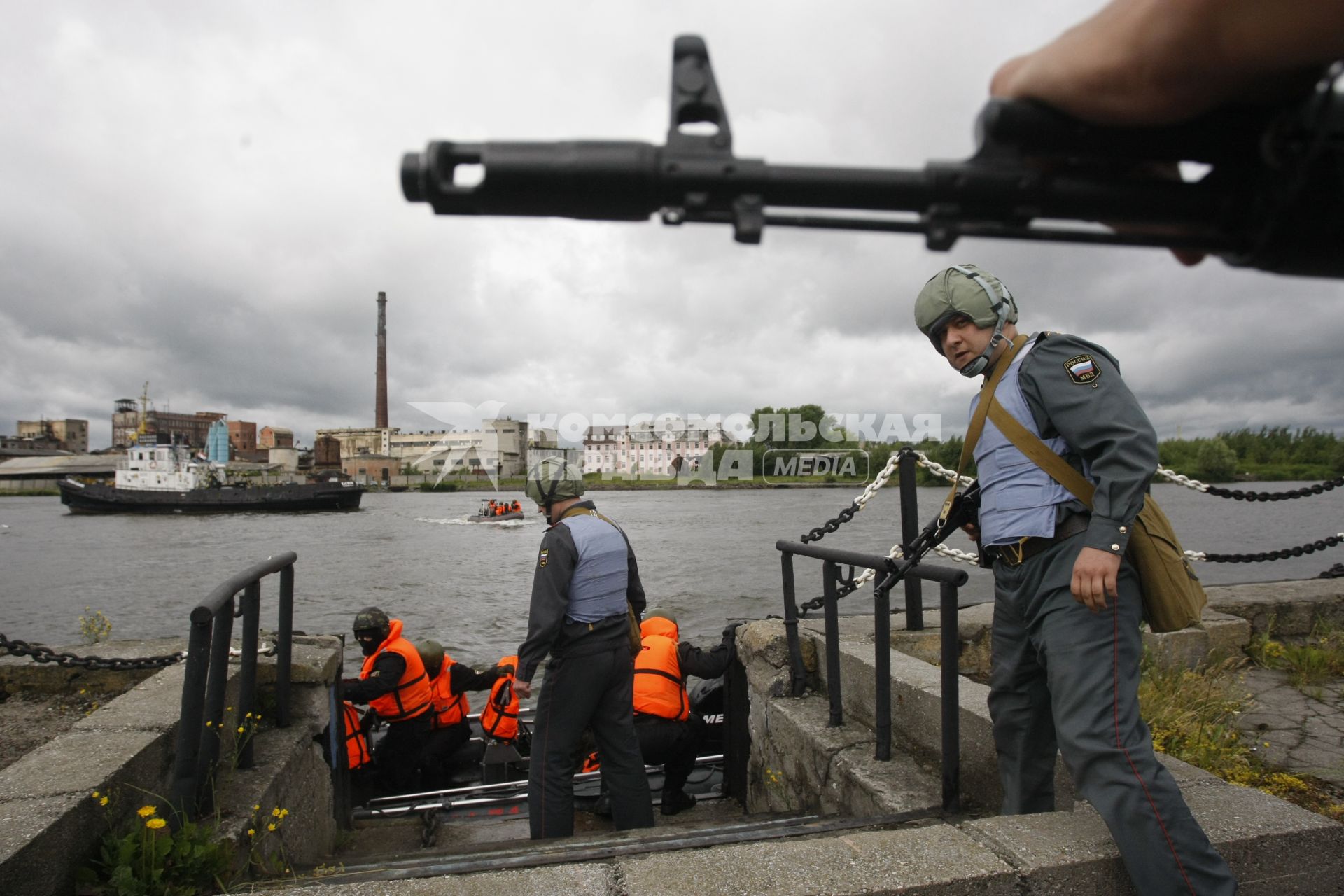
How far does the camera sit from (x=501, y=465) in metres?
114

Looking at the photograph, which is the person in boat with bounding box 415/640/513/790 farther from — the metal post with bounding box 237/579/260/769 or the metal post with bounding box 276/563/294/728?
the metal post with bounding box 237/579/260/769

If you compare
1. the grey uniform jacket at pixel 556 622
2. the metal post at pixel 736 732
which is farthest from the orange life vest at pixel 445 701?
the grey uniform jacket at pixel 556 622

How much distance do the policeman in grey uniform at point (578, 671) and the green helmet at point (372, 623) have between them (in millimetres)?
2212

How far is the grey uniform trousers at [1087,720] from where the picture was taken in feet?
6.16

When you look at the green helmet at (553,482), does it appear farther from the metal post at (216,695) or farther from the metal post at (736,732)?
the metal post at (736,732)

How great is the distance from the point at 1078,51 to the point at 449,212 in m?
0.90

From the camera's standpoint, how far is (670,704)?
5.05 metres

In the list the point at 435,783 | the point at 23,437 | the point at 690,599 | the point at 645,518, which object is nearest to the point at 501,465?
the point at 645,518

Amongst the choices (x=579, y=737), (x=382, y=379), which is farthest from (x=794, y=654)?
(x=382, y=379)

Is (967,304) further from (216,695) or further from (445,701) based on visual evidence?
(445,701)

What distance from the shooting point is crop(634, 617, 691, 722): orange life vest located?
16.5ft

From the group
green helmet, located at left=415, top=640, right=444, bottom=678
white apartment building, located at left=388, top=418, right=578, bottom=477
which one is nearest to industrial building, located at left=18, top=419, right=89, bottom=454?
white apartment building, located at left=388, top=418, right=578, bottom=477

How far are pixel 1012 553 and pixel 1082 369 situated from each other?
0.55 metres

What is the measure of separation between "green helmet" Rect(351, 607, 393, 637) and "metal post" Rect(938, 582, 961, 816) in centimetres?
407
